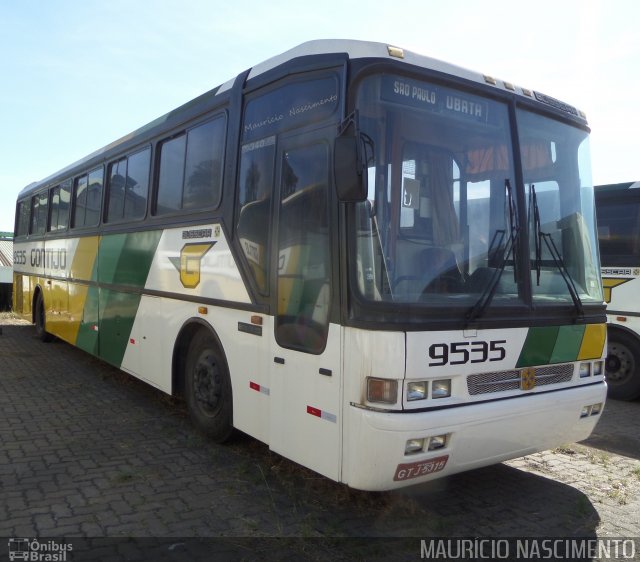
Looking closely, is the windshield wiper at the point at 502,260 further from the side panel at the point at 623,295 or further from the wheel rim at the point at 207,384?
the side panel at the point at 623,295

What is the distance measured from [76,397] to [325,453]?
4675mm

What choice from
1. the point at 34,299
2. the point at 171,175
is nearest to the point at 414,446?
the point at 171,175

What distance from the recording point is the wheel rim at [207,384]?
17.5 feet

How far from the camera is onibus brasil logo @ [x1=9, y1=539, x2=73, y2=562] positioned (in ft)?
11.4

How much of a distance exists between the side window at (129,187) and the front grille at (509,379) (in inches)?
175

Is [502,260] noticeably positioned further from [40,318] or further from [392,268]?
[40,318]

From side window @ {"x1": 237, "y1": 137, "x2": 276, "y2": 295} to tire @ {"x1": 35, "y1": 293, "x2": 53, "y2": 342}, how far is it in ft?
27.0

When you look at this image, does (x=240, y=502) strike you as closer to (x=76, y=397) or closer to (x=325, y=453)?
(x=325, y=453)

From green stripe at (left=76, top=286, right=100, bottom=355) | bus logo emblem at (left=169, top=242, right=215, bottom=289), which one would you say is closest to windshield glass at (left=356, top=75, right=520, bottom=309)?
bus logo emblem at (left=169, top=242, right=215, bottom=289)

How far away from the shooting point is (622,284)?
27.3 ft

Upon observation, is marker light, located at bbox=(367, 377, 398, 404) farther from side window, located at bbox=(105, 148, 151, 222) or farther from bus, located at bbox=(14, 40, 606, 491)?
side window, located at bbox=(105, 148, 151, 222)

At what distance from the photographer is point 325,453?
12.7ft

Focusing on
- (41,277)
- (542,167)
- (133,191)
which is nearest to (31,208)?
(41,277)

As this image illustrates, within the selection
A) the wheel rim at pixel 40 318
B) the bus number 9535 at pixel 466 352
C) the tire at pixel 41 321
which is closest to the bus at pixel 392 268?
the bus number 9535 at pixel 466 352
